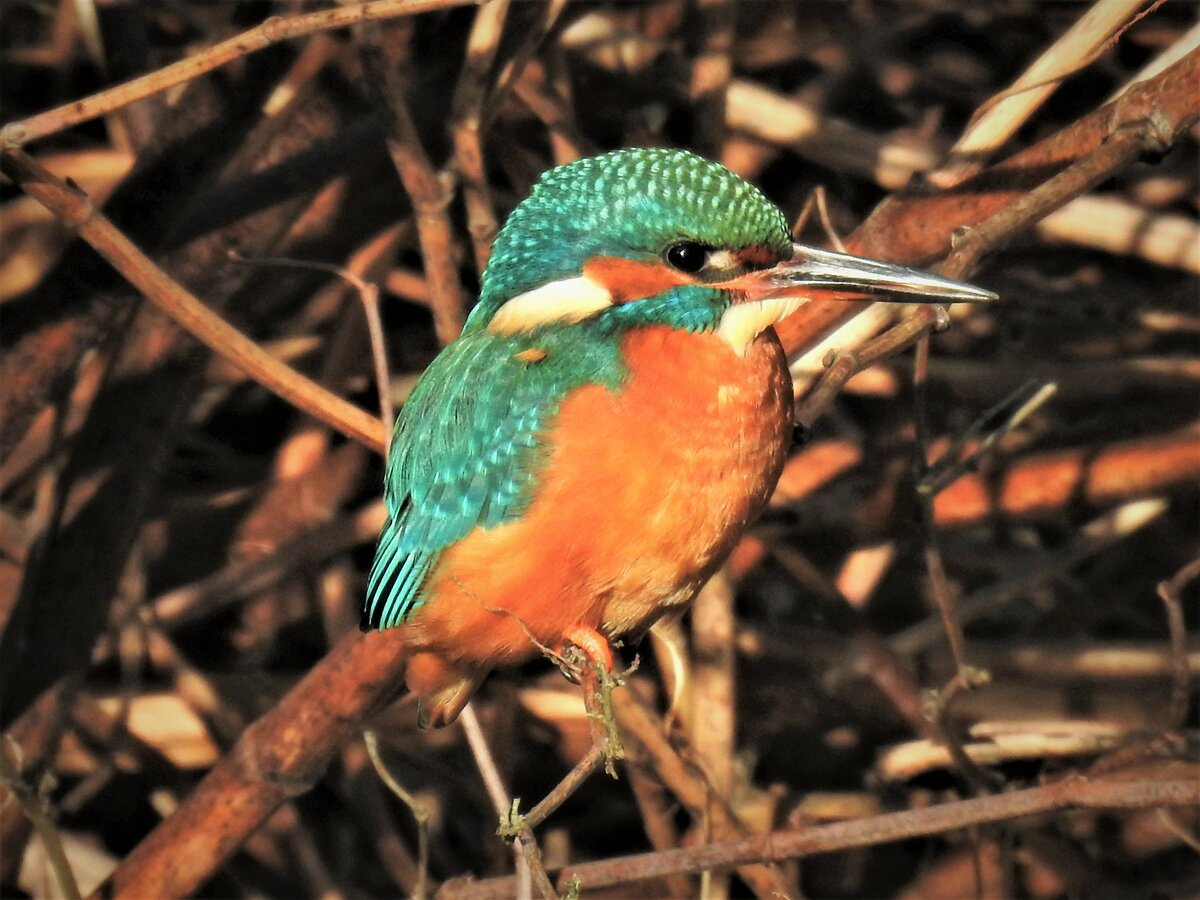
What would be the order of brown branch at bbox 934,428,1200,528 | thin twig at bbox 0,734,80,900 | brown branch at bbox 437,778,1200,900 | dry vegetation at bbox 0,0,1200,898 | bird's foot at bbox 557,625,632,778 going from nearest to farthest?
bird's foot at bbox 557,625,632,778
brown branch at bbox 437,778,1200,900
thin twig at bbox 0,734,80,900
dry vegetation at bbox 0,0,1200,898
brown branch at bbox 934,428,1200,528

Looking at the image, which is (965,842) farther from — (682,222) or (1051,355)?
(682,222)

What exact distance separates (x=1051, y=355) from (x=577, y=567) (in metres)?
1.84

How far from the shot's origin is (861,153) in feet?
11.2

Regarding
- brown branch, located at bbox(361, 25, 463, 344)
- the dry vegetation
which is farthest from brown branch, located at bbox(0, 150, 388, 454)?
brown branch, located at bbox(361, 25, 463, 344)

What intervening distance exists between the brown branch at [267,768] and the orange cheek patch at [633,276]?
0.81 m

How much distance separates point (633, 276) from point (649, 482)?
0.29m

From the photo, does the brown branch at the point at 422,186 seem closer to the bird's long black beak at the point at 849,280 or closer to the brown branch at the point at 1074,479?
the bird's long black beak at the point at 849,280

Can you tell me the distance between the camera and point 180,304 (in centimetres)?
238

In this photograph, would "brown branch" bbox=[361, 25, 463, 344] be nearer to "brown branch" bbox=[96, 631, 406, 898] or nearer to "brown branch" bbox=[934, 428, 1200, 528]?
"brown branch" bbox=[96, 631, 406, 898]

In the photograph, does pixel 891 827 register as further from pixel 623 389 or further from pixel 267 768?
pixel 267 768

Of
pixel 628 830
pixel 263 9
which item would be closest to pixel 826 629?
pixel 628 830

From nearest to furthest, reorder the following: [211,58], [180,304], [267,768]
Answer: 1. [211,58]
2. [180,304]
3. [267,768]

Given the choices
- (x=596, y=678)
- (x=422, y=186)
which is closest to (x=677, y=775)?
(x=596, y=678)

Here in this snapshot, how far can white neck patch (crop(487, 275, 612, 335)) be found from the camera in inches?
85.1
